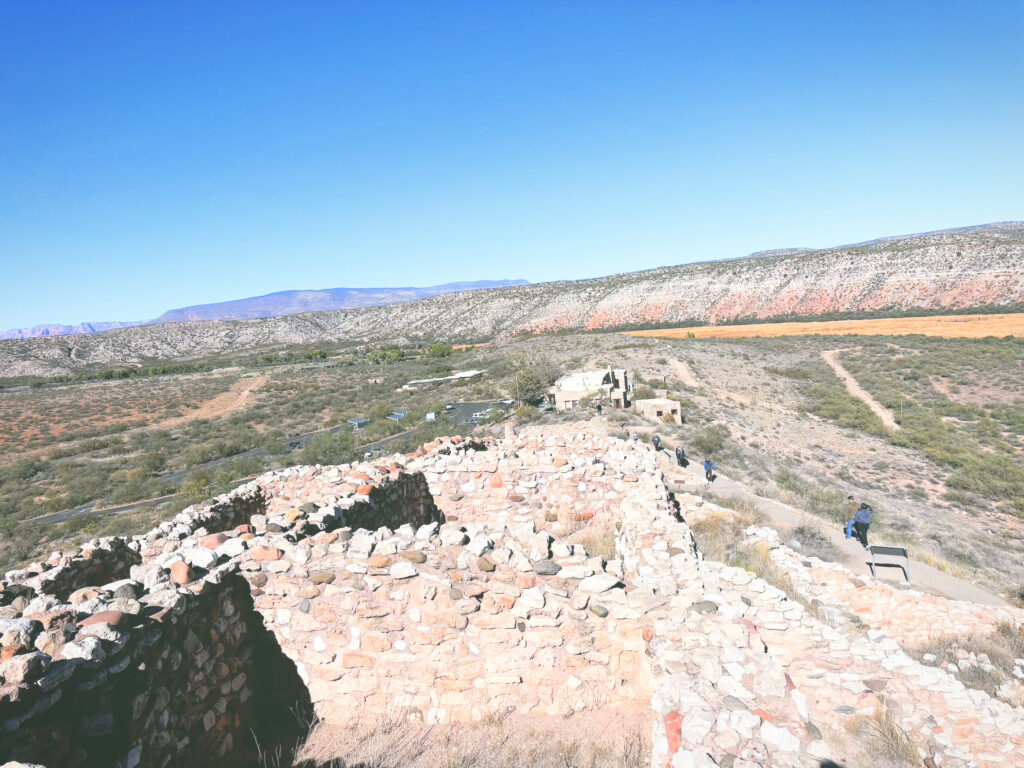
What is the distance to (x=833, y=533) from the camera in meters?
11.5

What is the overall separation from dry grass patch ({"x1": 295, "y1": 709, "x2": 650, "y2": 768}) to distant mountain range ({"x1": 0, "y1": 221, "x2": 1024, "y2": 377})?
83527 mm

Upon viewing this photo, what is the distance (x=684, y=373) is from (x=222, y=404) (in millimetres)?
40049

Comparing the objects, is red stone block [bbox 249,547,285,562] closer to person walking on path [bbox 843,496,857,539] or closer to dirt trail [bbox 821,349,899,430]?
person walking on path [bbox 843,496,857,539]

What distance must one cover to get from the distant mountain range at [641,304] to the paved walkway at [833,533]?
72474 millimetres

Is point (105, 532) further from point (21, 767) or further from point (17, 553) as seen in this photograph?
point (21, 767)

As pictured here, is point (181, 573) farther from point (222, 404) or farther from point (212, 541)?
point (222, 404)

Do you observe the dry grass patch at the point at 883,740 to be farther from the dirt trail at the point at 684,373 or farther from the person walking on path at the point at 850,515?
the dirt trail at the point at 684,373

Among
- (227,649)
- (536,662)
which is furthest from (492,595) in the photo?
(227,649)

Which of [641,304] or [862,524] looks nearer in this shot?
[862,524]

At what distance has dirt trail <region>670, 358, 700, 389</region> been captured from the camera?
118 ft

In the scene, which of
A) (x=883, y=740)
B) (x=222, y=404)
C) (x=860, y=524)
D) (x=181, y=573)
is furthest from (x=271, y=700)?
(x=222, y=404)

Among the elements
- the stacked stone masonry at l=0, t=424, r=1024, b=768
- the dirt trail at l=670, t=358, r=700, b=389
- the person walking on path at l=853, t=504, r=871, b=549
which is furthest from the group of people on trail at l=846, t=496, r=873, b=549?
the dirt trail at l=670, t=358, r=700, b=389

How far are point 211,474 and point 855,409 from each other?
3332cm

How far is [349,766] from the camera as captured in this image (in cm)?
408
